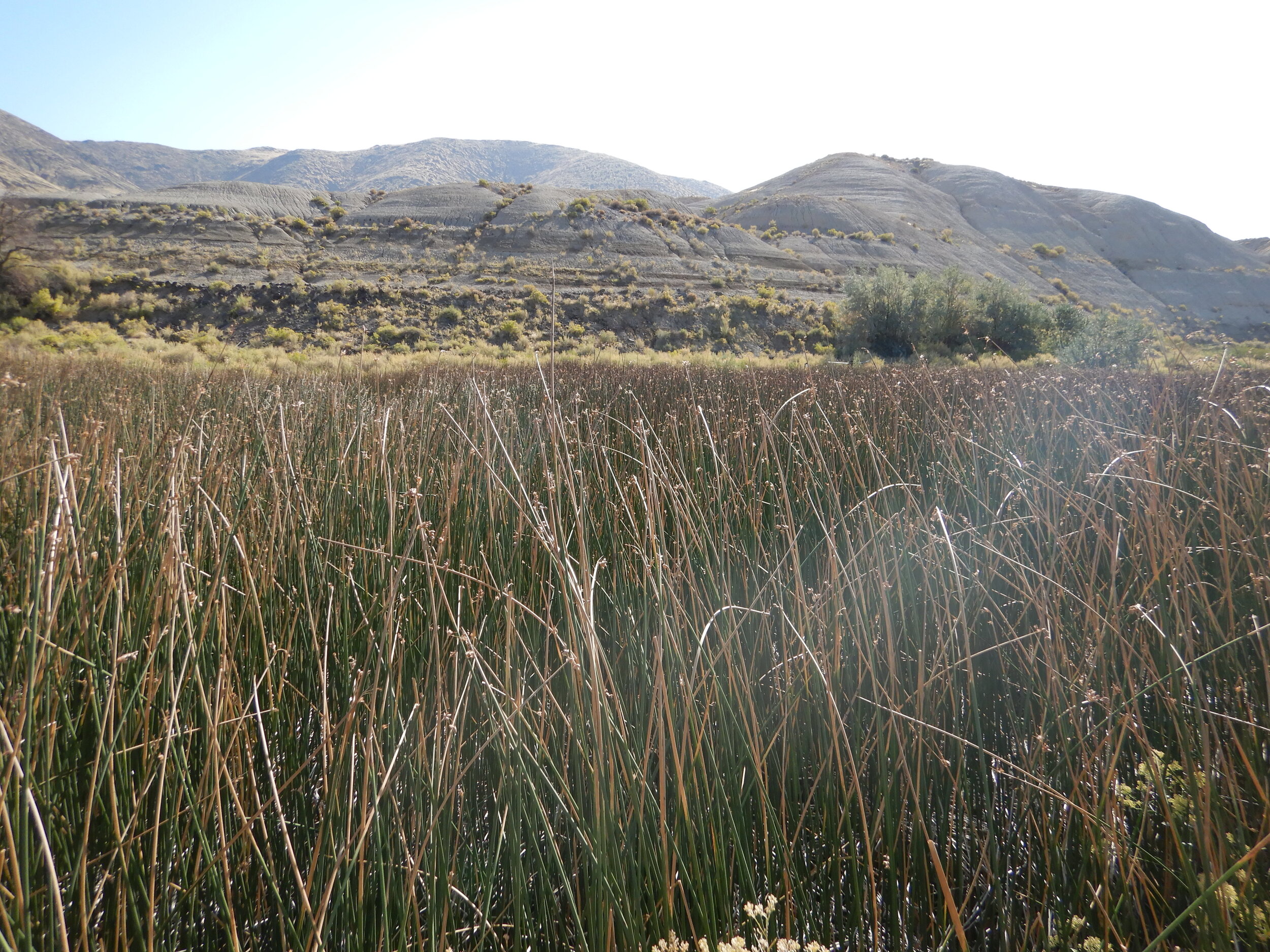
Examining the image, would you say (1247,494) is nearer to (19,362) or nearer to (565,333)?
(19,362)

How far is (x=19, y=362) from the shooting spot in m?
7.52

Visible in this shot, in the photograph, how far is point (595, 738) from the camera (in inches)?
29.9

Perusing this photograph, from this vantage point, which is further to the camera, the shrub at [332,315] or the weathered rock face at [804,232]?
the weathered rock face at [804,232]

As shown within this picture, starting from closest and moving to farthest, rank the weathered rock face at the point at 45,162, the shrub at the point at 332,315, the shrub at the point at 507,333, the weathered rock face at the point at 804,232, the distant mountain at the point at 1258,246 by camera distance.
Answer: the shrub at the point at 332,315
the shrub at the point at 507,333
the weathered rock face at the point at 804,232
the distant mountain at the point at 1258,246
the weathered rock face at the point at 45,162

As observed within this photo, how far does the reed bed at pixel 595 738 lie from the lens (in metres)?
0.79

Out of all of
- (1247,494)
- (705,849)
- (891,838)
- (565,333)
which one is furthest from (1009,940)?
(565,333)

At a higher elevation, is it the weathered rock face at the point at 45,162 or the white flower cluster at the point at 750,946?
the weathered rock face at the point at 45,162

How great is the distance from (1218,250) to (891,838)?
5723cm

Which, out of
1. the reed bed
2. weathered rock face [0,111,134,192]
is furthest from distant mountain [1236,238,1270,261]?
weathered rock face [0,111,134,192]

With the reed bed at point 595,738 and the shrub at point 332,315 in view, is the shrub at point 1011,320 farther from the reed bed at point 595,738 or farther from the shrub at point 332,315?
the shrub at point 332,315

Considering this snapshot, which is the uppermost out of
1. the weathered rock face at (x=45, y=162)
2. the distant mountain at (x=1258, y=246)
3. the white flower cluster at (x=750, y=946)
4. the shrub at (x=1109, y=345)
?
the weathered rock face at (x=45, y=162)

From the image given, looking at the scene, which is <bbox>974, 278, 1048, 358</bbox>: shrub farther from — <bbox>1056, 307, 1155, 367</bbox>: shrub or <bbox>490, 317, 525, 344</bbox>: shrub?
<bbox>490, 317, 525, 344</bbox>: shrub

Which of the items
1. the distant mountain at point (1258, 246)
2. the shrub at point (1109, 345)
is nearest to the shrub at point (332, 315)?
the shrub at point (1109, 345)

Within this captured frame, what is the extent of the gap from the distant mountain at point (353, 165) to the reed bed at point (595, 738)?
117943mm
